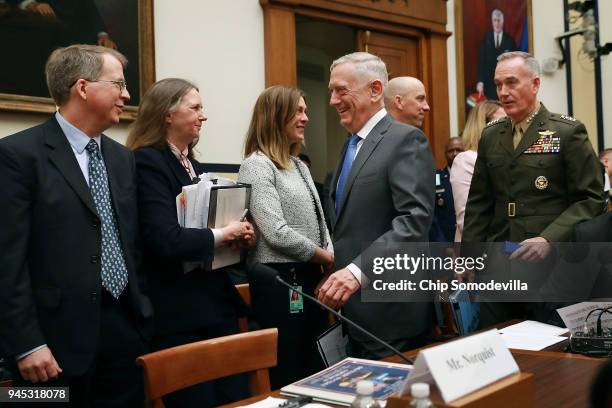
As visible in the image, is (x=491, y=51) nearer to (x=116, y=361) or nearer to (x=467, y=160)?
(x=467, y=160)

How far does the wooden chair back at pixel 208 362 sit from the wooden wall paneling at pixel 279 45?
3451mm

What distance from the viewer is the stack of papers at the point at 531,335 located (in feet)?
6.65

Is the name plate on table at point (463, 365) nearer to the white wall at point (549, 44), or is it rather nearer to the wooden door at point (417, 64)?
the wooden door at point (417, 64)

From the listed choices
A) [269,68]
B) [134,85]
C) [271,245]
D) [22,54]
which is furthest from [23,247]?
[269,68]

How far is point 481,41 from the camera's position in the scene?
688 cm

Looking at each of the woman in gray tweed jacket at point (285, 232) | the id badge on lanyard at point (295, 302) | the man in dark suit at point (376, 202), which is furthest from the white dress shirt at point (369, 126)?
the id badge on lanyard at point (295, 302)

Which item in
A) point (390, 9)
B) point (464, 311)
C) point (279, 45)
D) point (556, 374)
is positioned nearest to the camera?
point (556, 374)

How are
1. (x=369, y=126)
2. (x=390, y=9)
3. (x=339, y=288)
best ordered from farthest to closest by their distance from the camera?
1. (x=390, y=9)
2. (x=369, y=126)
3. (x=339, y=288)

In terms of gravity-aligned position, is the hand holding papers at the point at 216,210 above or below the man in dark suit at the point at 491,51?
below

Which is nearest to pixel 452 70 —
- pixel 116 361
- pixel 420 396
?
pixel 116 361

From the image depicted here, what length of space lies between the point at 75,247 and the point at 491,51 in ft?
19.1

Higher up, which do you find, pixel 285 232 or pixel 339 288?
pixel 285 232

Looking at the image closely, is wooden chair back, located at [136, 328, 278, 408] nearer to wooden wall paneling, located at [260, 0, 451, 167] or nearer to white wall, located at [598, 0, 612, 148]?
wooden wall paneling, located at [260, 0, 451, 167]

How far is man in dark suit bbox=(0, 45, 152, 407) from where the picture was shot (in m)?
1.99
